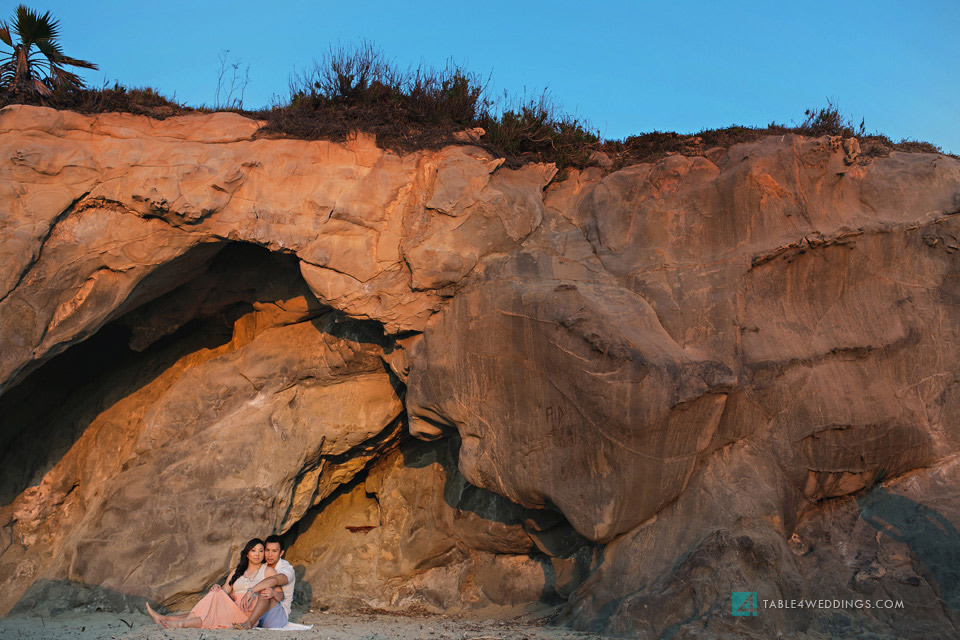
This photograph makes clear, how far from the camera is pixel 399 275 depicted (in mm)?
7590

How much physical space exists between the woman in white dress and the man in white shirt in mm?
75

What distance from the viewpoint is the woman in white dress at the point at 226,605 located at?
625 centimetres

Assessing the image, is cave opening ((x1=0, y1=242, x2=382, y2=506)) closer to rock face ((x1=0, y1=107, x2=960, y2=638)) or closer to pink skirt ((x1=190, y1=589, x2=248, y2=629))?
rock face ((x1=0, y1=107, x2=960, y2=638))

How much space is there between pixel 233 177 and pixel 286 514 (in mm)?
3837

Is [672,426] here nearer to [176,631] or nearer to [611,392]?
[611,392]

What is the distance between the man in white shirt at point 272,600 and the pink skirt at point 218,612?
118mm

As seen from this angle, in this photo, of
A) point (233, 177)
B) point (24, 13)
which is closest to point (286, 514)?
point (233, 177)

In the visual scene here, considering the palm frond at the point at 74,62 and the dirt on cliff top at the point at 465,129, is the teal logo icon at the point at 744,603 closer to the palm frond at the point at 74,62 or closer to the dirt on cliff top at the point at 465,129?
the dirt on cliff top at the point at 465,129

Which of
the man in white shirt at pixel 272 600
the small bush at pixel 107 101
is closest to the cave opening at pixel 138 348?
the small bush at pixel 107 101

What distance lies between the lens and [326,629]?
6379mm

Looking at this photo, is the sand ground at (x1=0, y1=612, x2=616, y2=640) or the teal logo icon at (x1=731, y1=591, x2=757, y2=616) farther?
the teal logo icon at (x1=731, y1=591, x2=757, y2=616)

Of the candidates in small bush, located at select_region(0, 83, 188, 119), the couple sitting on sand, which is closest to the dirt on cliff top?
small bush, located at select_region(0, 83, 188, 119)

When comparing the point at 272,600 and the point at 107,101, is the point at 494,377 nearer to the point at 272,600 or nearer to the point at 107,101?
the point at 272,600

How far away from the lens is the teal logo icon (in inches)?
226
